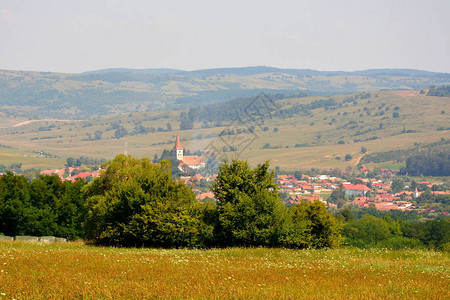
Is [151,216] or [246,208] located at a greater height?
[246,208]

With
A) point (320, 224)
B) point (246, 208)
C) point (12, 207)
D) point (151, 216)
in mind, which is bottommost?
point (12, 207)

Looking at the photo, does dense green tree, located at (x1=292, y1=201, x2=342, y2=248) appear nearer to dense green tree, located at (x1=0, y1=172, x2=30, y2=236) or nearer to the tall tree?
the tall tree

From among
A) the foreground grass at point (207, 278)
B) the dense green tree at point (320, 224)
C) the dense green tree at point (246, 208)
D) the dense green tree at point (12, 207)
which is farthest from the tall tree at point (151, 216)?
the dense green tree at point (12, 207)

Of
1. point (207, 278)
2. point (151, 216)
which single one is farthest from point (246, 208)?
point (207, 278)

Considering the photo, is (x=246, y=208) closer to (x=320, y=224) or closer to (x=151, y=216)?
(x=151, y=216)

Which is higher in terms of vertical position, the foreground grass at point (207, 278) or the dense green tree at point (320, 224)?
the foreground grass at point (207, 278)

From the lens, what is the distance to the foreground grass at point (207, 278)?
14984 millimetres

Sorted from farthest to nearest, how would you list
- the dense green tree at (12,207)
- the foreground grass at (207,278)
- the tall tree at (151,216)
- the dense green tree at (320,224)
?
the dense green tree at (12,207) → the dense green tree at (320,224) → the tall tree at (151,216) → the foreground grass at (207,278)

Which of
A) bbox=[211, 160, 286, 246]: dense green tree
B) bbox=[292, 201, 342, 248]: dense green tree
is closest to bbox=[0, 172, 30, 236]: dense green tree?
bbox=[211, 160, 286, 246]: dense green tree

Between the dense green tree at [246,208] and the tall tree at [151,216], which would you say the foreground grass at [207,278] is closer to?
the dense green tree at [246,208]

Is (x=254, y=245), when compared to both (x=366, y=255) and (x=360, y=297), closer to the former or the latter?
(x=366, y=255)

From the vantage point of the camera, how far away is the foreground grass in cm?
1498

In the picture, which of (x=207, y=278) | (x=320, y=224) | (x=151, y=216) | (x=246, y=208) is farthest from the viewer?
(x=320, y=224)

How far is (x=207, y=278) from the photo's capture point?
56.8ft
